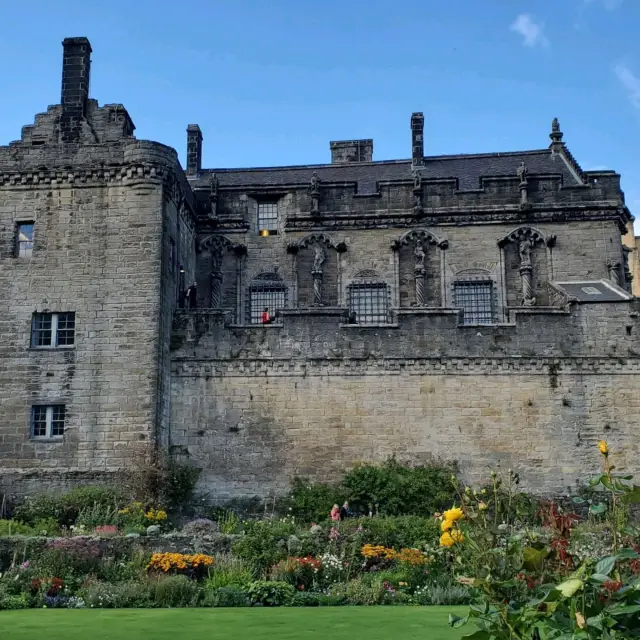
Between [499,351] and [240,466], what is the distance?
8.58 m

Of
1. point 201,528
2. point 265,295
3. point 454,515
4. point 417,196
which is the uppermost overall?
point 417,196

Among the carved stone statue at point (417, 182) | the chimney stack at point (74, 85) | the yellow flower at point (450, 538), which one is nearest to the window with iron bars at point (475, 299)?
the carved stone statue at point (417, 182)

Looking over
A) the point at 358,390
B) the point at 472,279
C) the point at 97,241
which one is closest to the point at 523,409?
the point at 358,390

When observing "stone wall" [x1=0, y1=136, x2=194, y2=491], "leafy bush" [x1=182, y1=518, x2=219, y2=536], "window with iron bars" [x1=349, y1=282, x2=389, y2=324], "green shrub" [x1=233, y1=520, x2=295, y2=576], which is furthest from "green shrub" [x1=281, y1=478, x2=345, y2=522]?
"window with iron bars" [x1=349, y1=282, x2=389, y2=324]

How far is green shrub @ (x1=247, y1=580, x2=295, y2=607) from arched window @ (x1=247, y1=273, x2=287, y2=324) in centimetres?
1724

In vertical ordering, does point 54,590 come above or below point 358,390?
below

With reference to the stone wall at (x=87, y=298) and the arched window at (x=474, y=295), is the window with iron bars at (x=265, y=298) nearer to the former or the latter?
the stone wall at (x=87, y=298)

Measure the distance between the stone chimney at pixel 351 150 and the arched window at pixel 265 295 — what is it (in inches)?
350

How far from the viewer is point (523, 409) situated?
25.9 m

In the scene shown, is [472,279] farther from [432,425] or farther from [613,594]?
[613,594]

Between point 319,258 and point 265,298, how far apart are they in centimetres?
254

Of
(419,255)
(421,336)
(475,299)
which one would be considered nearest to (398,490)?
(421,336)

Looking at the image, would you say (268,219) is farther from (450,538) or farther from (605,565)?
(605,565)

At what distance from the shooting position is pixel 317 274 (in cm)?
3180
